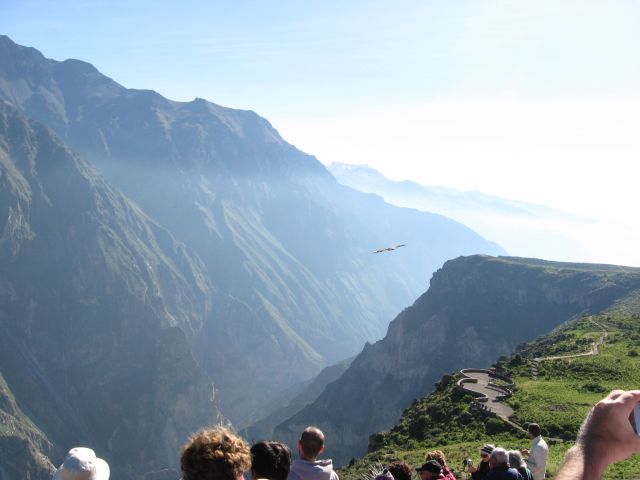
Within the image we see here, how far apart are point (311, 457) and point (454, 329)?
122m

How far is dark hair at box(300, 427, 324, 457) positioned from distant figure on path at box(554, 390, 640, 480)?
20.7 feet

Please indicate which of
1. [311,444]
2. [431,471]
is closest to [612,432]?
[311,444]

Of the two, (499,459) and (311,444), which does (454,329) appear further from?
(311,444)

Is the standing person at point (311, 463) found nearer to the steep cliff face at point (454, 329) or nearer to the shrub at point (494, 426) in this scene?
the shrub at point (494, 426)

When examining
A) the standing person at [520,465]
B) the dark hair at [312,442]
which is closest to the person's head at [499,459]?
the standing person at [520,465]

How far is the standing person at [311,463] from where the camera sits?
995cm

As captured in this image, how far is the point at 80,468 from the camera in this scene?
8086 mm

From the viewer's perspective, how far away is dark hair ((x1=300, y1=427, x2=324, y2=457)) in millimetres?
10125

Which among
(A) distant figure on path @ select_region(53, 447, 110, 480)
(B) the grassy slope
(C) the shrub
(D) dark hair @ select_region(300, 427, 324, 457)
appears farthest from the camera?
A: (C) the shrub

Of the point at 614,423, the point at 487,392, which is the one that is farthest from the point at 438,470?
the point at 487,392

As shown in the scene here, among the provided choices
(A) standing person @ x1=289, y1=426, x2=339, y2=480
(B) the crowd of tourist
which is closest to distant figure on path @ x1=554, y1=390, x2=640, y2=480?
(B) the crowd of tourist

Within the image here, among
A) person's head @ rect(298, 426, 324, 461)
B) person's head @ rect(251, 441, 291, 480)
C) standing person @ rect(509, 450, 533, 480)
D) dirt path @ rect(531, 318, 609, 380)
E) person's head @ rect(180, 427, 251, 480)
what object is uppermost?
person's head @ rect(180, 427, 251, 480)

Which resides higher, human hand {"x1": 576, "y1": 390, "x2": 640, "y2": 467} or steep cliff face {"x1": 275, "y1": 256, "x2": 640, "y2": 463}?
human hand {"x1": 576, "y1": 390, "x2": 640, "y2": 467}

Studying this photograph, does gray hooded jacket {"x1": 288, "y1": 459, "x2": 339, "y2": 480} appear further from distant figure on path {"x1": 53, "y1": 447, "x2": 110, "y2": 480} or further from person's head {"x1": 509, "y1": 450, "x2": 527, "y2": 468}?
person's head {"x1": 509, "y1": 450, "x2": 527, "y2": 468}
